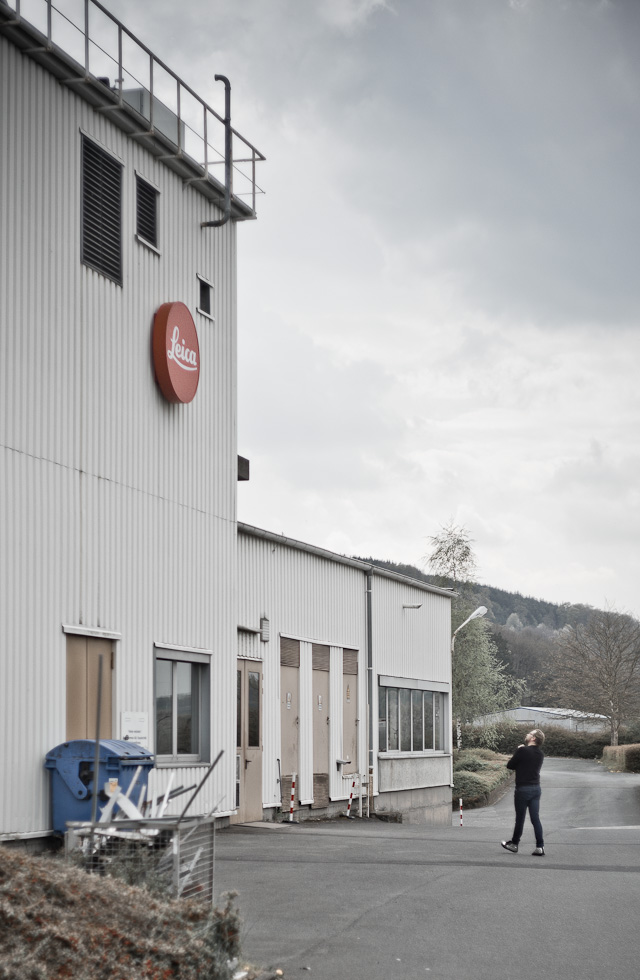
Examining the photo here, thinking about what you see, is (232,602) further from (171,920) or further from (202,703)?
(171,920)

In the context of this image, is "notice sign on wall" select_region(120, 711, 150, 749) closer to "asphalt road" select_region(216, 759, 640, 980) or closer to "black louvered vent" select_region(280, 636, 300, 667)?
"asphalt road" select_region(216, 759, 640, 980)

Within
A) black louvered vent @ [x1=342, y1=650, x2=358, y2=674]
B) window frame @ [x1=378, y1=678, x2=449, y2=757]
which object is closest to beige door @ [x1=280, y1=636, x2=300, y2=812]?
black louvered vent @ [x1=342, y1=650, x2=358, y2=674]

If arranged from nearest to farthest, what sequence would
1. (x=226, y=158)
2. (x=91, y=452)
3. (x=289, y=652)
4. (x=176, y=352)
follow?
(x=91, y=452) → (x=176, y=352) → (x=226, y=158) → (x=289, y=652)

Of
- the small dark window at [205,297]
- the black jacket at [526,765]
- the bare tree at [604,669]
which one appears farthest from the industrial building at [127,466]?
the bare tree at [604,669]

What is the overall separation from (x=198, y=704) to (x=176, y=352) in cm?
534

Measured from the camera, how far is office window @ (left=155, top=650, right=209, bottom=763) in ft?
54.1

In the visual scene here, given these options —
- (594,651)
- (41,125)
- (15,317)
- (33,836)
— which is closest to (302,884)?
(33,836)

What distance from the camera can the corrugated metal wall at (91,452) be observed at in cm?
1317

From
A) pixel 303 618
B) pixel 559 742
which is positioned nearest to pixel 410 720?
pixel 303 618

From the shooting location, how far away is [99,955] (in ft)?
20.7

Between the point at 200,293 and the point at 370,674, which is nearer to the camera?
the point at 200,293

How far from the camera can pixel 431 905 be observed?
1082 cm

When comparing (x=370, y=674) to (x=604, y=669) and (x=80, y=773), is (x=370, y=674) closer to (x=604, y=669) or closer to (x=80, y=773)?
(x=80, y=773)

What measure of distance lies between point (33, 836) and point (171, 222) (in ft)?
29.7
